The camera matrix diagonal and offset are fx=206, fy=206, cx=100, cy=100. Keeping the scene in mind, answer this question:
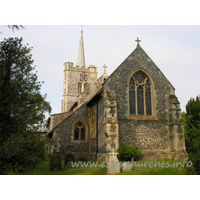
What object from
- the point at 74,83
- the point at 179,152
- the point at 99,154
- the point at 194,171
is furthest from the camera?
the point at 74,83

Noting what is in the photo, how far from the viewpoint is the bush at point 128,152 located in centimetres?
1341

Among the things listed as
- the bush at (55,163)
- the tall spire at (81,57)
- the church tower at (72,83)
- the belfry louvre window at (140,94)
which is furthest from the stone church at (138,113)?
the tall spire at (81,57)

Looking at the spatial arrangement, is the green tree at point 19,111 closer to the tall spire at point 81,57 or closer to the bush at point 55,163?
the bush at point 55,163

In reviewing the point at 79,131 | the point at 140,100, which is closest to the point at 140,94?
the point at 140,100

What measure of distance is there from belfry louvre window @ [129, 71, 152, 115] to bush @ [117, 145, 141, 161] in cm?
285

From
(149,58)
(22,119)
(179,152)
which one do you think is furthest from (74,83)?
(22,119)

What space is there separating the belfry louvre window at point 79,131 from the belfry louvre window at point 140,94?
6109 millimetres

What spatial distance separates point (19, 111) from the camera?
29.0ft

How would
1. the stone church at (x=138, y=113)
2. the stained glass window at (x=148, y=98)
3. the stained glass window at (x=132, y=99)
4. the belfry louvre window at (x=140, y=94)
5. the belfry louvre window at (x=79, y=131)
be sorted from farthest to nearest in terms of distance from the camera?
the belfry louvre window at (x=79, y=131) < the stained glass window at (x=148, y=98) < the belfry louvre window at (x=140, y=94) < the stained glass window at (x=132, y=99) < the stone church at (x=138, y=113)

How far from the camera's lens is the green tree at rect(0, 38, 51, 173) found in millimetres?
7980

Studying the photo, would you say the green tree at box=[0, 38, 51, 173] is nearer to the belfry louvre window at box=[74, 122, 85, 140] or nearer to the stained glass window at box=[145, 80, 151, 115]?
the stained glass window at box=[145, 80, 151, 115]

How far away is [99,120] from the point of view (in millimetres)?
16812

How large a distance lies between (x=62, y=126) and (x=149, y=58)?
383 inches

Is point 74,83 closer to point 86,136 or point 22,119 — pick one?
point 86,136
